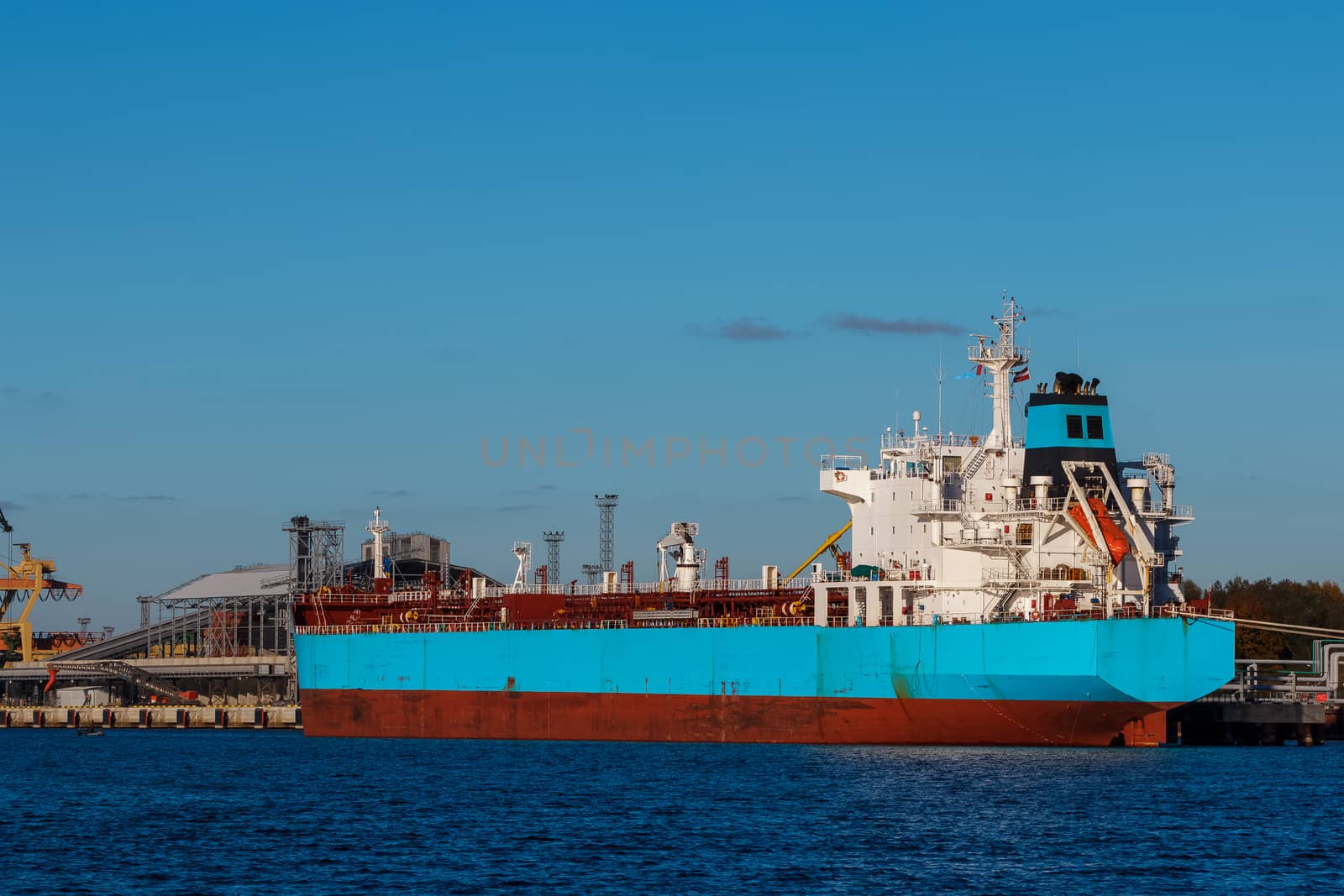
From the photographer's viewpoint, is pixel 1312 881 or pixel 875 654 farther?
pixel 875 654

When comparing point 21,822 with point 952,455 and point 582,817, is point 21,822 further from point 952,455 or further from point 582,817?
point 952,455

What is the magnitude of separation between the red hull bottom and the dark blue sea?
0.67 metres

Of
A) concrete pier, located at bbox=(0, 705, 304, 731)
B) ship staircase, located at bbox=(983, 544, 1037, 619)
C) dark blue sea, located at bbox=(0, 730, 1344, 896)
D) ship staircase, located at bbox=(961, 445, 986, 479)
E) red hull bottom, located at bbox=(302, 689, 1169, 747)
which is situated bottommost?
concrete pier, located at bbox=(0, 705, 304, 731)

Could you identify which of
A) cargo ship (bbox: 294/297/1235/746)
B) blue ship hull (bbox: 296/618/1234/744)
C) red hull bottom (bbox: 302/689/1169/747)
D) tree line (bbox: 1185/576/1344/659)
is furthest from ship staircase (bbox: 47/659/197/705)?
tree line (bbox: 1185/576/1344/659)

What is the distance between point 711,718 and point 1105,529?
13791 millimetres

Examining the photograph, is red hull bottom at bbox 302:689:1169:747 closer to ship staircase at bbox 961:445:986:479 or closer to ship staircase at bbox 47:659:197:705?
ship staircase at bbox 961:445:986:479

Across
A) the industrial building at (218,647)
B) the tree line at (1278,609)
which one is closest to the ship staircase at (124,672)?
the industrial building at (218,647)

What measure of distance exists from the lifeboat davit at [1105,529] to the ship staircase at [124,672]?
57127 mm

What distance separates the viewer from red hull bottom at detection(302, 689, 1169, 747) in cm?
5044

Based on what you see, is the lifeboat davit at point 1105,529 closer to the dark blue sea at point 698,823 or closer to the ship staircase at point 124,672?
the dark blue sea at point 698,823

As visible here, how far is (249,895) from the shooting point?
101 ft

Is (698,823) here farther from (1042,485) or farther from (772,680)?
(1042,485)

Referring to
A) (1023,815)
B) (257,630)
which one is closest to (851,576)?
(1023,815)

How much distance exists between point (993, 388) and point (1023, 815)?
20098 mm
